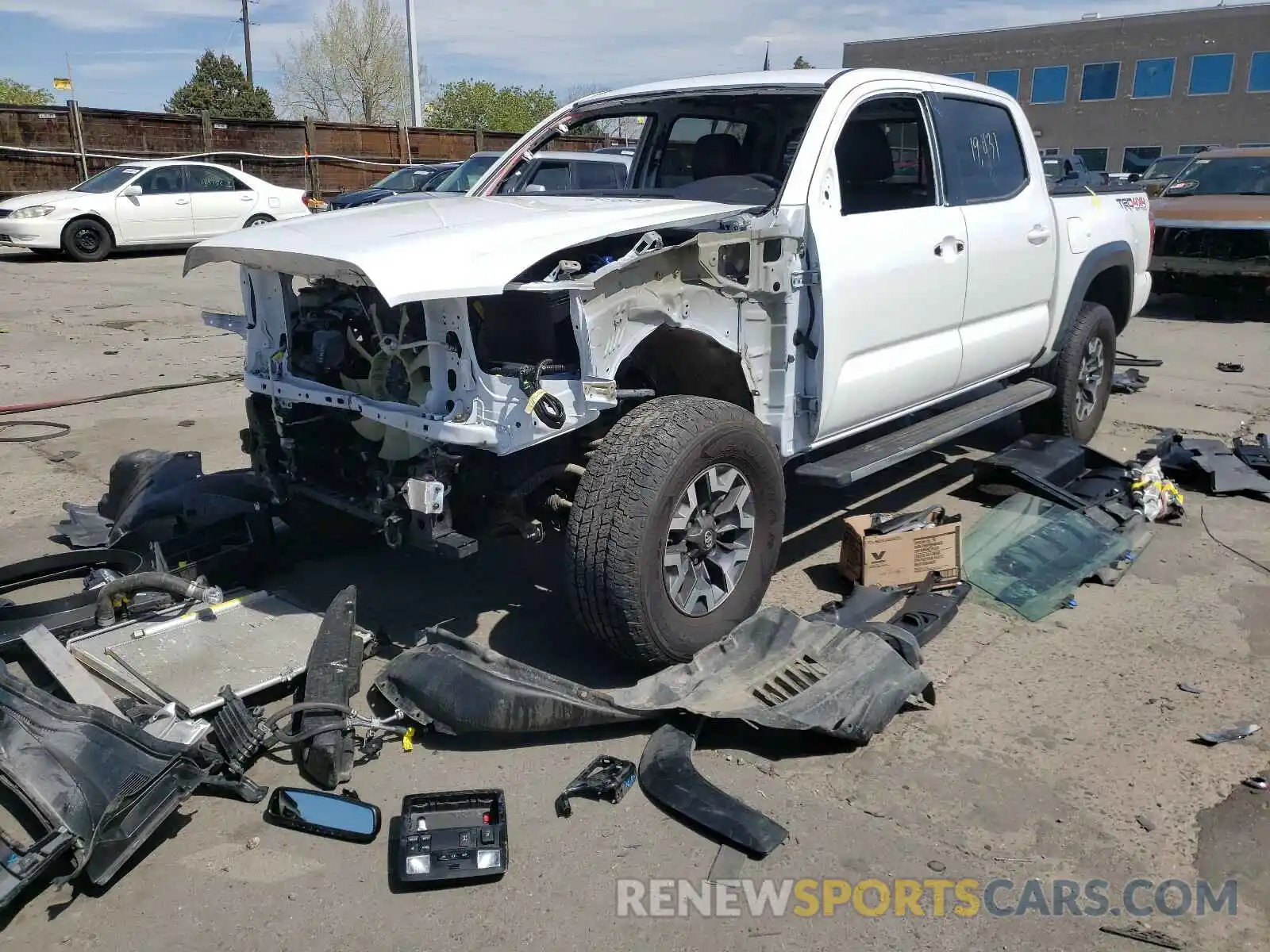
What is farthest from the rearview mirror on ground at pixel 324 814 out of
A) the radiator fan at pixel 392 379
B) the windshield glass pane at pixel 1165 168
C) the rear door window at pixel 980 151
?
the windshield glass pane at pixel 1165 168

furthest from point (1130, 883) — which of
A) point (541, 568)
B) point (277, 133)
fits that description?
point (277, 133)

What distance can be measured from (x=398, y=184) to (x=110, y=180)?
182 inches

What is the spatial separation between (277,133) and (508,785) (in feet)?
78.9

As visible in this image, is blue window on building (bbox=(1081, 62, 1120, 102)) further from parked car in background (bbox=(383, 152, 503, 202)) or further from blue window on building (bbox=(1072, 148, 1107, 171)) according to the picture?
parked car in background (bbox=(383, 152, 503, 202))

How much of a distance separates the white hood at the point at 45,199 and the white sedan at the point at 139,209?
12 mm

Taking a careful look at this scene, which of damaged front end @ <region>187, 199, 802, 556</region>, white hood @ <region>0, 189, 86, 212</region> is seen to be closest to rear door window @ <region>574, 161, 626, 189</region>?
damaged front end @ <region>187, 199, 802, 556</region>

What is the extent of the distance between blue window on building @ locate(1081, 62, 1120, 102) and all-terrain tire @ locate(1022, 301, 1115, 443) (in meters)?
41.6

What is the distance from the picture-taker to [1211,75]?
130 ft

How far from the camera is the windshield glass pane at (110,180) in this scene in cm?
1673

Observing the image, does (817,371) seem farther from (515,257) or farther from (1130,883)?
(1130,883)

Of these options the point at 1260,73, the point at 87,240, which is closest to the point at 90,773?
the point at 87,240

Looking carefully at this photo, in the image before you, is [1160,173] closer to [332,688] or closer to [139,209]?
[139,209]

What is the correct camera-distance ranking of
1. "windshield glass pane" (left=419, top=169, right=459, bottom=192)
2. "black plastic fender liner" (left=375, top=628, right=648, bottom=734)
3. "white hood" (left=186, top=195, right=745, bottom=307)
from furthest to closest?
1. "windshield glass pane" (left=419, top=169, right=459, bottom=192)
2. "black plastic fender liner" (left=375, top=628, right=648, bottom=734)
3. "white hood" (left=186, top=195, right=745, bottom=307)

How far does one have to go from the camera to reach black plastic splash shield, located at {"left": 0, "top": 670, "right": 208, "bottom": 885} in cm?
260
